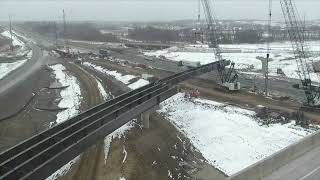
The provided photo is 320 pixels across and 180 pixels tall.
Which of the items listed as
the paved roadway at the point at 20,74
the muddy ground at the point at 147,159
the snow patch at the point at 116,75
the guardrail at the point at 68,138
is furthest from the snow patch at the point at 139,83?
the muddy ground at the point at 147,159

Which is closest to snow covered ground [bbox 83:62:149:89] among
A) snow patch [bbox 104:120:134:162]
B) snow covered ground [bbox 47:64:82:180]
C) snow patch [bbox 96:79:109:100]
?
snow patch [bbox 96:79:109:100]

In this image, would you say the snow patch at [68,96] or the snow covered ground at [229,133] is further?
the snow patch at [68,96]

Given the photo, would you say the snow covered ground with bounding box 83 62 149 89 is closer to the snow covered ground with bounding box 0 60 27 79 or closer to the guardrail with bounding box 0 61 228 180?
the snow covered ground with bounding box 0 60 27 79

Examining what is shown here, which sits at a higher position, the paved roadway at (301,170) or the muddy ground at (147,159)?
the paved roadway at (301,170)

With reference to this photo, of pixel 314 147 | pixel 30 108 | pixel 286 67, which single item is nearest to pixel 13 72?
pixel 30 108

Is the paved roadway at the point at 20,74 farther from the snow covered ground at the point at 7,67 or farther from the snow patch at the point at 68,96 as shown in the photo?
the snow patch at the point at 68,96

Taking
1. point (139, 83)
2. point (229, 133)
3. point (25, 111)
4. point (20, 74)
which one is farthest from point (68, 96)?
point (229, 133)

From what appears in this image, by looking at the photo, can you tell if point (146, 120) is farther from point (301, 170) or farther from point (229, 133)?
point (301, 170)
